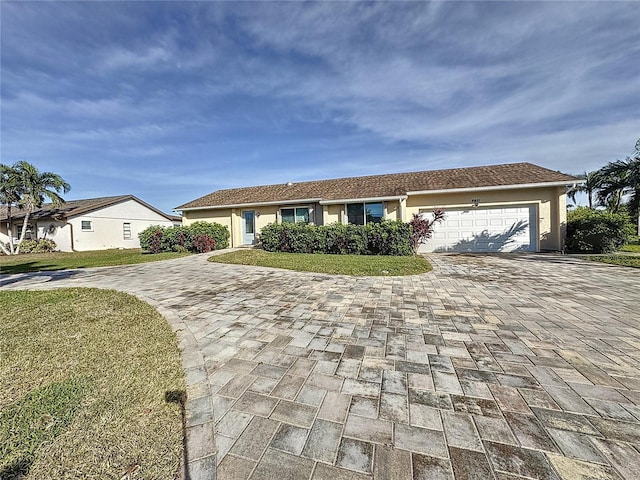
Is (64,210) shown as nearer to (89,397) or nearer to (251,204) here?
(251,204)

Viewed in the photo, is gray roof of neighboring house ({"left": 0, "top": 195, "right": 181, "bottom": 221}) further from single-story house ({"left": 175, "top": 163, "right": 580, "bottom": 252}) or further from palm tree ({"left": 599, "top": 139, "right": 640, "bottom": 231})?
palm tree ({"left": 599, "top": 139, "right": 640, "bottom": 231})

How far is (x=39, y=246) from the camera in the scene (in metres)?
18.4

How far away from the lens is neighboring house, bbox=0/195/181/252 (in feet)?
61.6

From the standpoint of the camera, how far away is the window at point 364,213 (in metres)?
13.0

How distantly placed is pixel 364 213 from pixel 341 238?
247 centimetres

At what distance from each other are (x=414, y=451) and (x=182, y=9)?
35.5ft

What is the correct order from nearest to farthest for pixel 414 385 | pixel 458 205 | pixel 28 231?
pixel 414 385
pixel 458 205
pixel 28 231

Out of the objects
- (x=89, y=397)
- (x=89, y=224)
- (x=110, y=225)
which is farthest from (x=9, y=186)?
(x=89, y=397)

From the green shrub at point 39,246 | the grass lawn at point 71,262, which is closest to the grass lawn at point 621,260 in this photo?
the grass lawn at point 71,262

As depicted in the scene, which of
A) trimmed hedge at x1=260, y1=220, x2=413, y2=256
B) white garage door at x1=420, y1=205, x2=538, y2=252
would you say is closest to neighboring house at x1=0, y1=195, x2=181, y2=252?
trimmed hedge at x1=260, y1=220, x2=413, y2=256

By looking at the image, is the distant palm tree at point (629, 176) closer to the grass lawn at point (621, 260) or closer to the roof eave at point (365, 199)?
the grass lawn at point (621, 260)

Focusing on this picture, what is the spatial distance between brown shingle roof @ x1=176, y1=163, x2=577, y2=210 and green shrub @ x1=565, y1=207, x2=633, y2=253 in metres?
1.90

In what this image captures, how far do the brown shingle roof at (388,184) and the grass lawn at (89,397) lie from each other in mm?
11085

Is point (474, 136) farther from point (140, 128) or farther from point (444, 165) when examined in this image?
point (140, 128)
